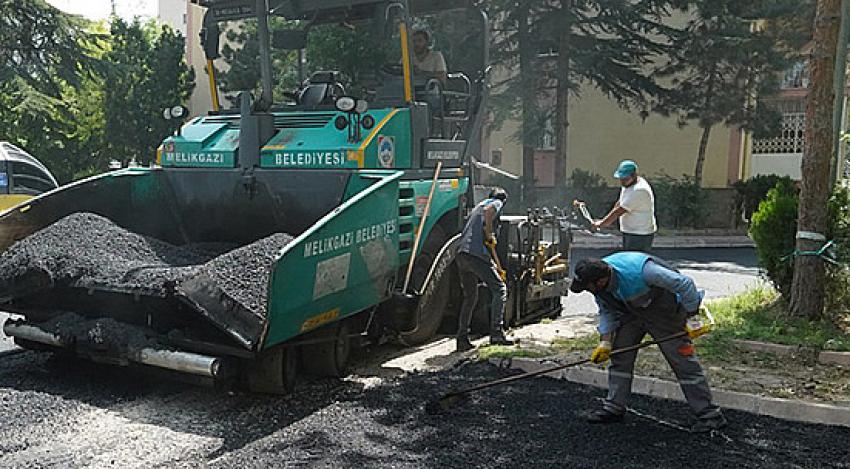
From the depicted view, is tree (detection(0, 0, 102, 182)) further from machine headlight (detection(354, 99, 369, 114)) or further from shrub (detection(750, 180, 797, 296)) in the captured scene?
shrub (detection(750, 180, 797, 296))

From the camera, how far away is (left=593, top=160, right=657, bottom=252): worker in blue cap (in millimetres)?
7348

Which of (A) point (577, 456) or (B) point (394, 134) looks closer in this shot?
(A) point (577, 456)

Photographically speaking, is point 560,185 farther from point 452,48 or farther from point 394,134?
point 394,134

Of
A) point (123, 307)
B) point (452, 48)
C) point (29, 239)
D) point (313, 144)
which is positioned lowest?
point (123, 307)

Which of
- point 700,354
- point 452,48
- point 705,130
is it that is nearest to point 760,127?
point 705,130

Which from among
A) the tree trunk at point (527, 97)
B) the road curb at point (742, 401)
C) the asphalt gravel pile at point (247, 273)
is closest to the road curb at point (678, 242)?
the tree trunk at point (527, 97)

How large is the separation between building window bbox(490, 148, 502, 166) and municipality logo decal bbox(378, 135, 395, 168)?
46.5ft

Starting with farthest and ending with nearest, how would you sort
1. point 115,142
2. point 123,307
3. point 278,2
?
point 115,142, point 278,2, point 123,307

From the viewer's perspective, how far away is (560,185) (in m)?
18.0

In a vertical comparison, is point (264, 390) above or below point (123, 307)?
below

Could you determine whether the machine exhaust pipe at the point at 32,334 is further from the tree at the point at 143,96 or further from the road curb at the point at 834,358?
the tree at the point at 143,96

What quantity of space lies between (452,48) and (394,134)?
329 cm

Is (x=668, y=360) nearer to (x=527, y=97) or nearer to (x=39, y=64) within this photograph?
(x=527, y=97)

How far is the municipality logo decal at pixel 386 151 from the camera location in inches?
241
